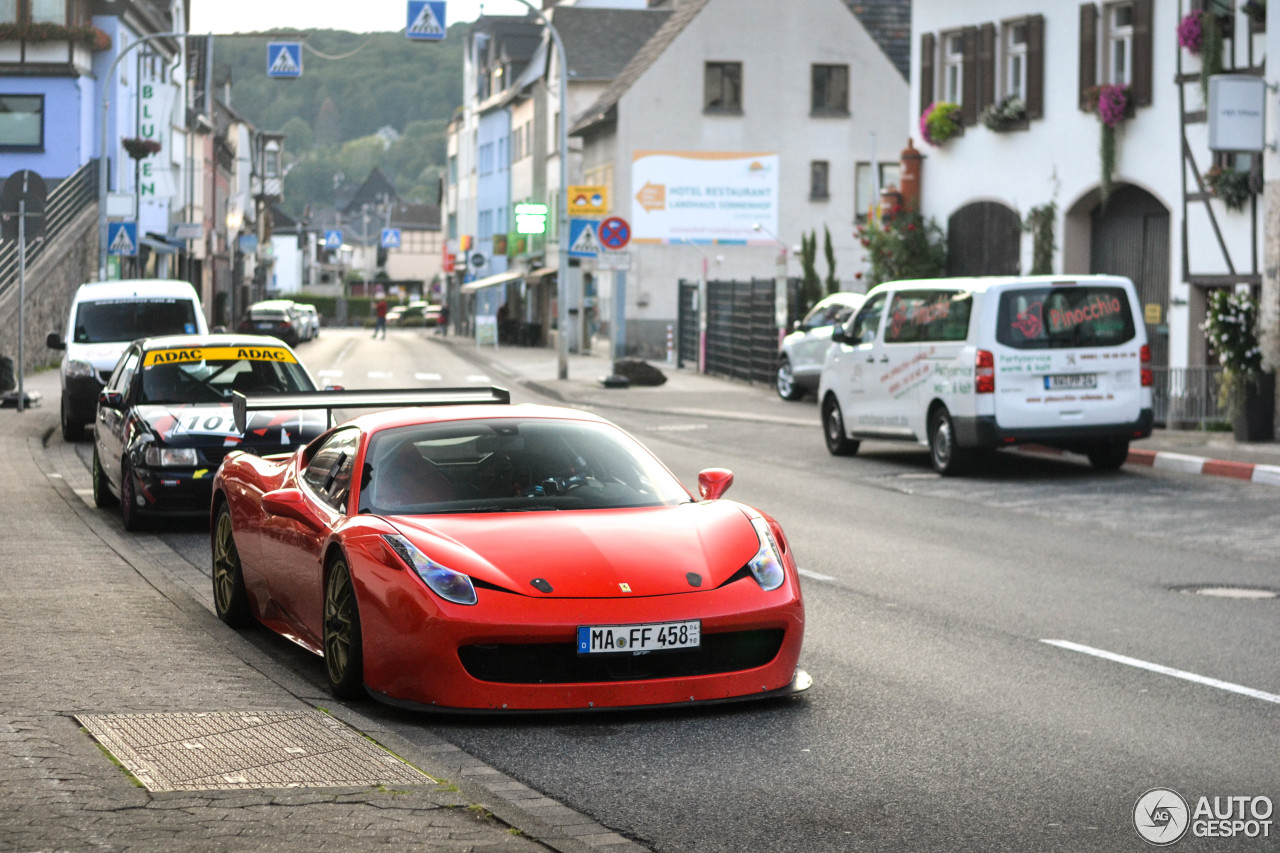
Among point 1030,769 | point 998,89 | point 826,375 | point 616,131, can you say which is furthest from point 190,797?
point 616,131

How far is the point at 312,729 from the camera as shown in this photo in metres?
6.39

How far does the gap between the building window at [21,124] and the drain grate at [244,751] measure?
142 feet

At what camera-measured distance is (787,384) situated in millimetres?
31844

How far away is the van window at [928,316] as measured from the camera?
1808cm

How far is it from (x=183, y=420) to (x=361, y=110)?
173m

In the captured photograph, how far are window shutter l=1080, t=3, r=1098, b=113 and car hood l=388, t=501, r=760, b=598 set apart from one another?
2174 centimetres

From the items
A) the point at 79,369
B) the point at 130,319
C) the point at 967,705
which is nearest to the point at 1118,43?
the point at 130,319

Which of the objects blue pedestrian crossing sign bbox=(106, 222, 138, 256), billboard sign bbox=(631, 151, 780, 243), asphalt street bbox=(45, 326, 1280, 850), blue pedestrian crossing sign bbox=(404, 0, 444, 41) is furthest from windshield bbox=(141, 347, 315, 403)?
billboard sign bbox=(631, 151, 780, 243)

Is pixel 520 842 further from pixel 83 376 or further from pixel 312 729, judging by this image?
pixel 83 376

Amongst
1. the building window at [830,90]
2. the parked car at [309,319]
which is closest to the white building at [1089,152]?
the building window at [830,90]

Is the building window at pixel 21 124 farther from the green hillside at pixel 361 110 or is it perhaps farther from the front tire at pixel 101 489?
the green hillside at pixel 361 110

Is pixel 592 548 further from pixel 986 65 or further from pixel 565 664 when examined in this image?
pixel 986 65

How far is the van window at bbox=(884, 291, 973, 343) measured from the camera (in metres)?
18.1

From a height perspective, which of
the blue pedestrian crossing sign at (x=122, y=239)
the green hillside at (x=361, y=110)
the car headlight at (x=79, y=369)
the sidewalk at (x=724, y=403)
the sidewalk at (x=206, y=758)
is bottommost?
the sidewalk at (x=206, y=758)
